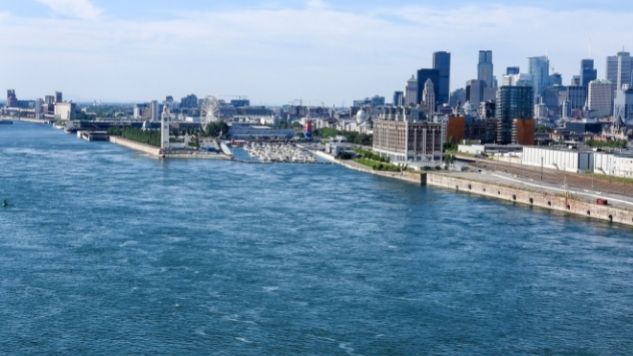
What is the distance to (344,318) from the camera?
29.9ft

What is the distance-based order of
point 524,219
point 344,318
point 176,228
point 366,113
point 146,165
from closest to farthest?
1. point 344,318
2. point 176,228
3. point 524,219
4. point 146,165
5. point 366,113

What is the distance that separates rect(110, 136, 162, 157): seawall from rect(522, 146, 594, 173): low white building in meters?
11.3

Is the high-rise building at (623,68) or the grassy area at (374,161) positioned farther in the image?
the high-rise building at (623,68)

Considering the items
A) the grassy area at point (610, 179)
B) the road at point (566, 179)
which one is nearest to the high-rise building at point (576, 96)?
the road at point (566, 179)

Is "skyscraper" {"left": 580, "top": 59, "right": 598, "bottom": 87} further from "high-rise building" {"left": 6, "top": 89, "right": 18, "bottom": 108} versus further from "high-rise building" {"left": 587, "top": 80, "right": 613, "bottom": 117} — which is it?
"high-rise building" {"left": 6, "top": 89, "right": 18, "bottom": 108}

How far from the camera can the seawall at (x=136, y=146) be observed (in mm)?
32409

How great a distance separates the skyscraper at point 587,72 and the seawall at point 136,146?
5609 cm

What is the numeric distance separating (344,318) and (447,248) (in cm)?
391

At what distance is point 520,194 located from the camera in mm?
18797

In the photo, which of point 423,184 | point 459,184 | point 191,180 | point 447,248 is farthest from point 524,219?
point 191,180

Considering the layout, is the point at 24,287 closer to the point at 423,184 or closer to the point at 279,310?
the point at 279,310

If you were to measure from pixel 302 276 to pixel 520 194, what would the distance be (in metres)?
9.10

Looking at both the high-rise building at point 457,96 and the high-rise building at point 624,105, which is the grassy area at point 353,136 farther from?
the high-rise building at point 457,96

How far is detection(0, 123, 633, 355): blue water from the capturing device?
856cm
